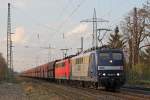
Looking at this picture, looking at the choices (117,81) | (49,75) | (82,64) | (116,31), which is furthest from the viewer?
(116,31)

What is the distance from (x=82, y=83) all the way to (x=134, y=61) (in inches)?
1001

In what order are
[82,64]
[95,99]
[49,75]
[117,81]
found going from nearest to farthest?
[95,99] → [117,81] → [82,64] → [49,75]

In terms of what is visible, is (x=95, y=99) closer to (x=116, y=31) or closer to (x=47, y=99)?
(x=47, y=99)

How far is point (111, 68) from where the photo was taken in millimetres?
36781

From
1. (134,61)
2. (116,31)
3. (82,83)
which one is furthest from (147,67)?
(116,31)

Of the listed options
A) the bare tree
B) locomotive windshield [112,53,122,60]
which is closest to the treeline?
the bare tree

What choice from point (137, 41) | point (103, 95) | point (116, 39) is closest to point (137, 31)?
point (137, 41)

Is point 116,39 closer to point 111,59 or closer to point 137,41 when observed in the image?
point 137,41

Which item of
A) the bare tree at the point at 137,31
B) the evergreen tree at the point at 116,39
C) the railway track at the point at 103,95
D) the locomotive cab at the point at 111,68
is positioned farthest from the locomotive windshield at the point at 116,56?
the evergreen tree at the point at 116,39

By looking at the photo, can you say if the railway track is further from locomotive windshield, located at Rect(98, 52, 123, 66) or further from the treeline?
the treeline

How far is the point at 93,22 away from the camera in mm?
55312

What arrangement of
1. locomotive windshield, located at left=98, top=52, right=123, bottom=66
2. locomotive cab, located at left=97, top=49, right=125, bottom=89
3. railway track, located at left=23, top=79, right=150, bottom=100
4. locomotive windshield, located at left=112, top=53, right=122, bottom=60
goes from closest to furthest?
railway track, located at left=23, top=79, right=150, bottom=100 < locomotive cab, located at left=97, top=49, right=125, bottom=89 < locomotive windshield, located at left=98, top=52, right=123, bottom=66 < locomotive windshield, located at left=112, top=53, right=122, bottom=60

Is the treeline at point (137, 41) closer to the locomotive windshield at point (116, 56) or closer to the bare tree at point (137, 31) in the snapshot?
the bare tree at point (137, 31)

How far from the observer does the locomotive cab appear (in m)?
36.6
